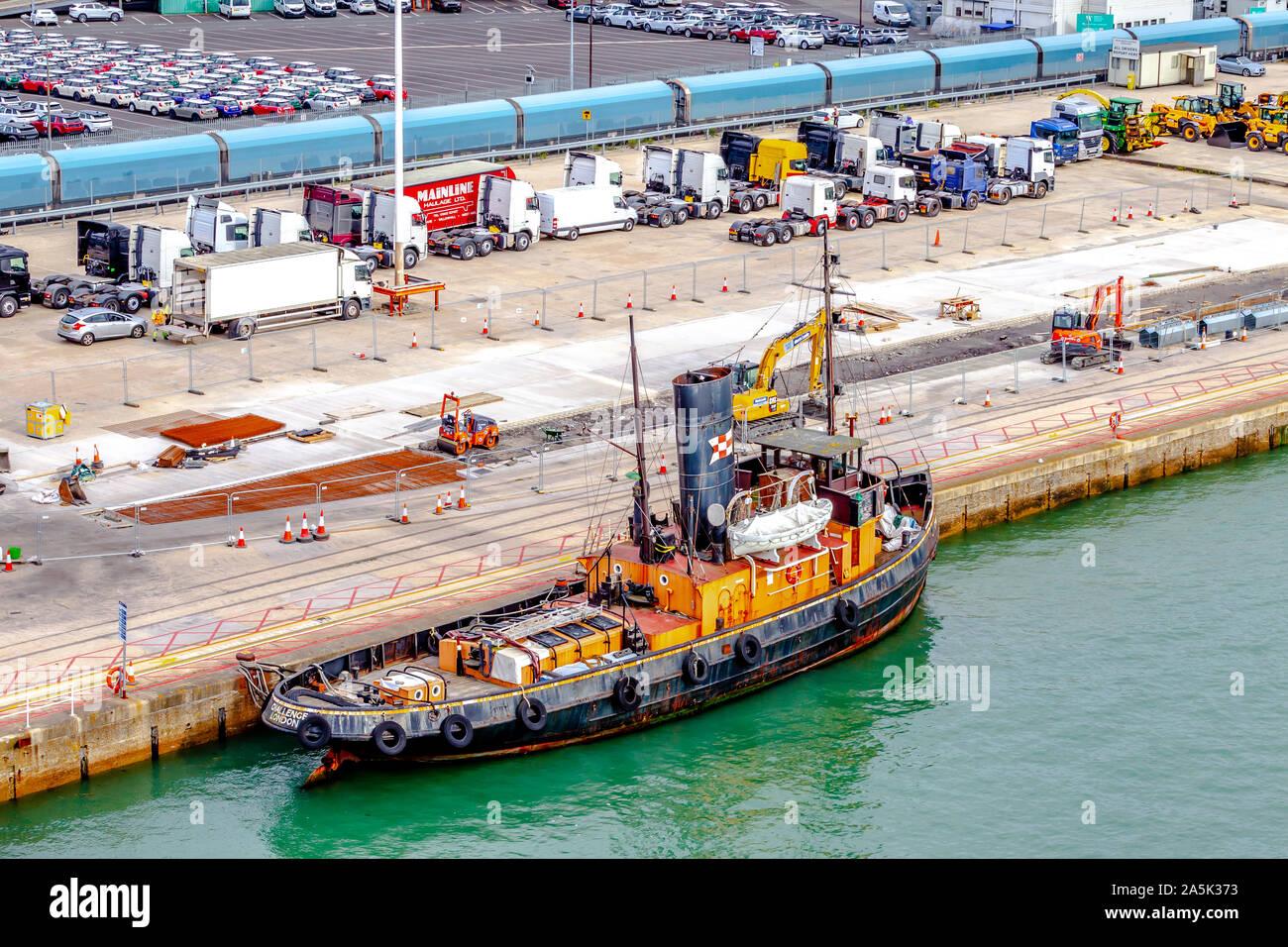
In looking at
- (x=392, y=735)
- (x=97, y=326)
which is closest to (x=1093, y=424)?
(x=392, y=735)

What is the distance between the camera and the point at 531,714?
4553 cm

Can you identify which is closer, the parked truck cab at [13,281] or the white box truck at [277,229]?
the parked truck cab at [13,281]

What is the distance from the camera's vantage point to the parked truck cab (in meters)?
79.9

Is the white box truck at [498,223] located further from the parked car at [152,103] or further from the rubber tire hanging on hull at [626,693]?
the rubber tire hanging on hull at [626,693]

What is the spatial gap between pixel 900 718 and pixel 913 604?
22.3ft

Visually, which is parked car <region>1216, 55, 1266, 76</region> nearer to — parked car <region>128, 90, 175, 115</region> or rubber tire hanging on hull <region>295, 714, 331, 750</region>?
parked car <region>128, 90, 175, 115</region>

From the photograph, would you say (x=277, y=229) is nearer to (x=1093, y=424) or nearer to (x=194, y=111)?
(x=1093, y=424)

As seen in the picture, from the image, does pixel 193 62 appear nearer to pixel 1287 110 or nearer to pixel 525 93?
pixel 525 93

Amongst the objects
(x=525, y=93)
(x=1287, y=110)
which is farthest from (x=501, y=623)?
(x=1287, y=110)

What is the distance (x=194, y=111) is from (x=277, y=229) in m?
40.9

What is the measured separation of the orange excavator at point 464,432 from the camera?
6369 centimetres

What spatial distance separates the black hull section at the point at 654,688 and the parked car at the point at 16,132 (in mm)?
76429

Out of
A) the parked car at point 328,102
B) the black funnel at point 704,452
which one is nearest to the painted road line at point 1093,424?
the black funnel at point 704,452

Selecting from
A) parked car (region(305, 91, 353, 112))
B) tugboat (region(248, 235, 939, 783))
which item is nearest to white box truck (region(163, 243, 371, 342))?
tugboat (region(248, 235, 939, 783))
